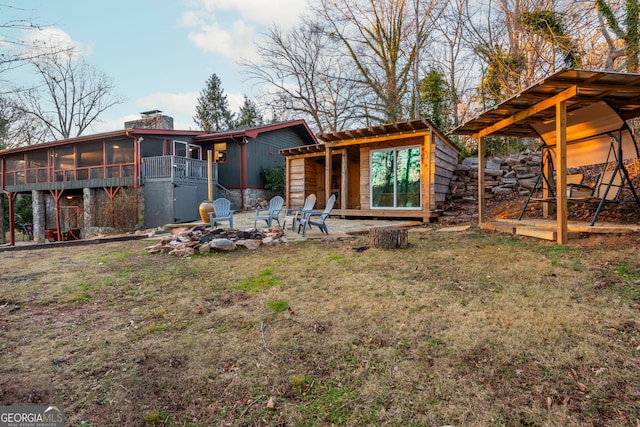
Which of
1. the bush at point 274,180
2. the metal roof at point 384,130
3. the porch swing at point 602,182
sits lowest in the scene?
the porch swing at point 602,182

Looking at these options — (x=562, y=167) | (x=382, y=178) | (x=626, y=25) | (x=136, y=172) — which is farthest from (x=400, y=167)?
(x=136, y=172)

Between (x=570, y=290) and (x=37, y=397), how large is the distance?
3.78 m

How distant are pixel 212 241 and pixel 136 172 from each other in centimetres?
978

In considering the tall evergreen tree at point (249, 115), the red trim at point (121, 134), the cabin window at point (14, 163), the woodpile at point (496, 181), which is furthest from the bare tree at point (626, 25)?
the cabin window at point (14, 163)

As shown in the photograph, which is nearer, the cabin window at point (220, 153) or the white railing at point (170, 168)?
the white railing at point (170, 168)

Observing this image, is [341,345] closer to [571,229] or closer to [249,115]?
[571,229]

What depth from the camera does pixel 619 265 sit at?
3.16 meters

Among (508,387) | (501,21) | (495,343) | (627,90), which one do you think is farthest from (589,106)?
(501,21)

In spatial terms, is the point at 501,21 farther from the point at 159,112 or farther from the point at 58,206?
the point at 58,206

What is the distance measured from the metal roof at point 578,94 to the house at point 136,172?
11.0 meters

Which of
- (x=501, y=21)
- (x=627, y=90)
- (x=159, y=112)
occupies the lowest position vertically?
(x=627, y=90)

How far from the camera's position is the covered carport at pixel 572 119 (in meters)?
3.90

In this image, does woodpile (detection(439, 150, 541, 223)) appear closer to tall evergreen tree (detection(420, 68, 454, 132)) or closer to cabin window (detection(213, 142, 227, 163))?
tall evergreen tree (detection(420, 68, 454, 132))

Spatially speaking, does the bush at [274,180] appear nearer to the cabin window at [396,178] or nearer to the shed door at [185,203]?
the shed door at [185,203]
